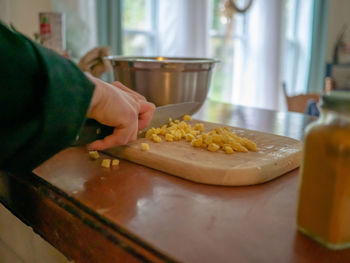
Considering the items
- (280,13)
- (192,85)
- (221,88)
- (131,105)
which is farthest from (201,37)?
(131,105)

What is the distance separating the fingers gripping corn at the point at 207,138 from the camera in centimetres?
64

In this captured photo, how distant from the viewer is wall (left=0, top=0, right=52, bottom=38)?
1.69m

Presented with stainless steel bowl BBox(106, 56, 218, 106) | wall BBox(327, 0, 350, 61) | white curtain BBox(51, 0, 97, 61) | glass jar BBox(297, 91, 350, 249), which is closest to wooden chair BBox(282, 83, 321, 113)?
stainless steel bowl BBox(106, 56, 218, 106)

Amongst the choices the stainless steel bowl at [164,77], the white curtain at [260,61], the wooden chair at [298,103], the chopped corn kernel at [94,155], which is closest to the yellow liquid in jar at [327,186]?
the chopped corn kernel at [94,155]

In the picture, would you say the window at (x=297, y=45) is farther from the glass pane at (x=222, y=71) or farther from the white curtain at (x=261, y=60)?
the glass pane at (x=222, y=71)

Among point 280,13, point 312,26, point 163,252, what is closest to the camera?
point 163,252

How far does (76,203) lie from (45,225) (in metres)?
0.09

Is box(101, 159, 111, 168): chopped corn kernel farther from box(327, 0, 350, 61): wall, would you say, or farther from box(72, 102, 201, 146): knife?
box(327, 0, 350, 61): wall

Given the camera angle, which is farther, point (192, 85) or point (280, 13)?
point (280, 13)

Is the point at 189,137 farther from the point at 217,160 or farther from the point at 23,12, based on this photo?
the point at 23,12

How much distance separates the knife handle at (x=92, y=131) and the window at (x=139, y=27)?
193 cm

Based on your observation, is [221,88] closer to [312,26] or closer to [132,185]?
[312,26]

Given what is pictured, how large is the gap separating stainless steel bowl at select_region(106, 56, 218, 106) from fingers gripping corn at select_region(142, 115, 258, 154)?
0.46ft

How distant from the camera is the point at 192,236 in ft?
1.24
